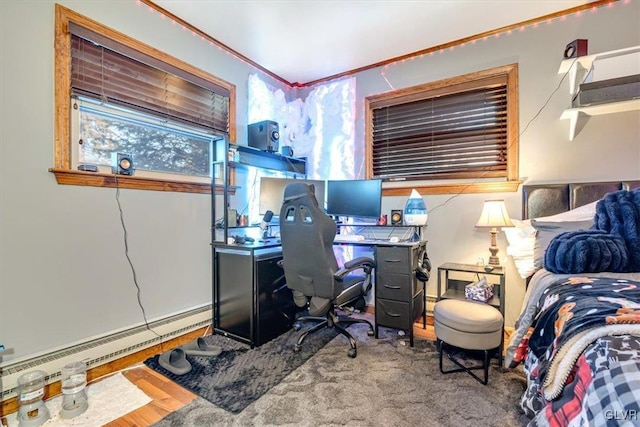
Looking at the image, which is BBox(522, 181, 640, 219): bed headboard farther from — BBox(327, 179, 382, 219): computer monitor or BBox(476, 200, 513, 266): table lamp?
BBox(327, 179, 382, 219): computer monitor

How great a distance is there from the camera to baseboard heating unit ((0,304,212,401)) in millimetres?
1575

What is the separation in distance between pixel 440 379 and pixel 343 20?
2.67 meters

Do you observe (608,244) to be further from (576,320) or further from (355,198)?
(355,198)

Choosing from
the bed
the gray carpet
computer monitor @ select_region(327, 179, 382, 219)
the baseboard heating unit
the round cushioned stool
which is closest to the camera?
the bed

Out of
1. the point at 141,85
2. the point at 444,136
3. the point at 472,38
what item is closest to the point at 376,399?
the point at 444,136

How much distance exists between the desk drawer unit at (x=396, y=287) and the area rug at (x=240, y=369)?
1.58ft

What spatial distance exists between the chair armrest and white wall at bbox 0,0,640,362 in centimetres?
86

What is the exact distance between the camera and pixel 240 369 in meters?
1.92

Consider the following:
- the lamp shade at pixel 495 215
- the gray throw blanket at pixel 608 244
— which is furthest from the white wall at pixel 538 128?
the gray throw blanket at pixel 608 244

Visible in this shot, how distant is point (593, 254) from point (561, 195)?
88 cm

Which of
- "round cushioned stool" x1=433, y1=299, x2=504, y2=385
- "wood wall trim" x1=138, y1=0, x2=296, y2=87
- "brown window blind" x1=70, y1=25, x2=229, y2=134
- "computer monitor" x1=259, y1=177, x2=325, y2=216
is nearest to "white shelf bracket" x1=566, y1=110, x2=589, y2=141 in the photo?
"round cushioned stool" x1=433, y1=299, x2=504, y2=385

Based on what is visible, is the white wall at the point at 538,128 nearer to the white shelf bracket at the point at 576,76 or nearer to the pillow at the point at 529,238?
the white shelf bracket at the point at 576,76

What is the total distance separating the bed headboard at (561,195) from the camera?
2.13 m

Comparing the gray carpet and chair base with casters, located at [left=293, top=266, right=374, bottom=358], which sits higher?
chair base with casters, located at [left=293, top=266, right=374, bottom=358]
